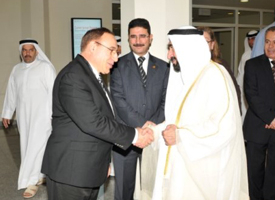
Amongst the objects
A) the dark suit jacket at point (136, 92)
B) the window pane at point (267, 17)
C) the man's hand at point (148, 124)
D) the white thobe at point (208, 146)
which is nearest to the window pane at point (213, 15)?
the window pane at point (267, 17)

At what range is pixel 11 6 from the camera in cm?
848

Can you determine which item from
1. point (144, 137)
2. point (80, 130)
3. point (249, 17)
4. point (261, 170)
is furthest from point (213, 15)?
point (80, 130)

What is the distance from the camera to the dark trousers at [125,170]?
3092 mm

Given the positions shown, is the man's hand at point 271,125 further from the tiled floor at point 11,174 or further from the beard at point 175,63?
the tiled floor at point 11,174

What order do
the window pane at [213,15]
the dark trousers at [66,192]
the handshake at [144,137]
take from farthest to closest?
1. the window pane at [213,15]
2. the handshake at [144,137]
3. the dark trousers at [66,192]

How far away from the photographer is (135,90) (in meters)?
3.03

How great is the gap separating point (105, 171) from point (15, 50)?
279 inches

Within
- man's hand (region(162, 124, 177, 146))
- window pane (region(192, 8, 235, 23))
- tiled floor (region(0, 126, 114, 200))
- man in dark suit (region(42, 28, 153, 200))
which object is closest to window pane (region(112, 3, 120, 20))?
window pane (region(192, 8, 235, 23))

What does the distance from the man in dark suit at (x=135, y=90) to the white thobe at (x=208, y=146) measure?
70 cm

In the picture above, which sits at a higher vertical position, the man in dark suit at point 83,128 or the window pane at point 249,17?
the window pane at point 249,17

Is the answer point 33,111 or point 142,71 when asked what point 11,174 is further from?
point 142,71

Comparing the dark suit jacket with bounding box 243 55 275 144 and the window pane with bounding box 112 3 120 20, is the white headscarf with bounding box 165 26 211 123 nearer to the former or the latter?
the dark suit jacket with bounding box 243 55 275 144

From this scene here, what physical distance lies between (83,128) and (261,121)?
1.90 meters

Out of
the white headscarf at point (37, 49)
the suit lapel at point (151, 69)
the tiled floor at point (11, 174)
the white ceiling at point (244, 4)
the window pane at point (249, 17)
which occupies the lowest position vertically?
the tiled floor at point (11, 174)
